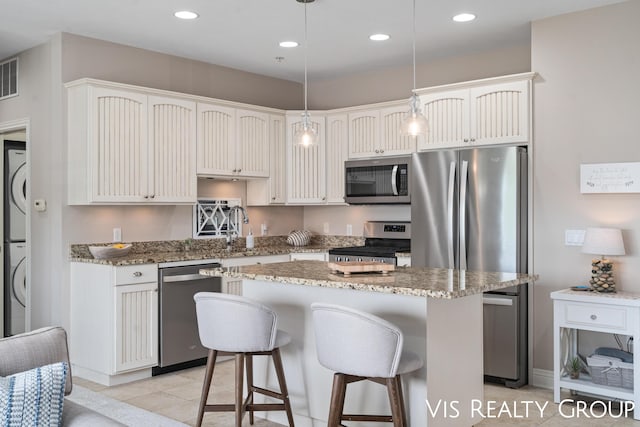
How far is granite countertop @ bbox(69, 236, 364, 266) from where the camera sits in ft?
15.2

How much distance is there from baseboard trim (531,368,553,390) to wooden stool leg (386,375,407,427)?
2029 mm

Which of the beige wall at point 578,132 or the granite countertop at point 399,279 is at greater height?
the beige wall at point 578,132

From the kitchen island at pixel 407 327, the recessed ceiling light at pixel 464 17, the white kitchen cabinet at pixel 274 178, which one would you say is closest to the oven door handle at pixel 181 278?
the kitchen island at pixel 407 327

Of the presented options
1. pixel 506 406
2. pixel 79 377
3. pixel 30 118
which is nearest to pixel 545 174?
pixel 506 406

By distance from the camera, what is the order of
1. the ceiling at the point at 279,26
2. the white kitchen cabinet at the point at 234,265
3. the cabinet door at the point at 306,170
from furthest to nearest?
the cabinet door at the point at 306,170, the white kitchen cabinet at the point at 234,265, the ceiling at the point at 279,26

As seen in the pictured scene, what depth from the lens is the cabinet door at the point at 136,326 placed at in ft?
14.5

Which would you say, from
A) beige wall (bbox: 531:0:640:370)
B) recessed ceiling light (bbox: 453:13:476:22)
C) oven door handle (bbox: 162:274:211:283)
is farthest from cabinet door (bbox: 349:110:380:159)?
oven door handle (bbox: 162:274:211:283)

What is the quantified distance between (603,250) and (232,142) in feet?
10.6

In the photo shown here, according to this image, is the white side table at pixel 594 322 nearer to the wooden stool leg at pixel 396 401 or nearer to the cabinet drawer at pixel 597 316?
the cabinet drawer at pixel 597 316

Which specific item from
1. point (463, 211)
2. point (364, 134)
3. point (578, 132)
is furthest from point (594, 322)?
point (364, 134)

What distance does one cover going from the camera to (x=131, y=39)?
4906mm

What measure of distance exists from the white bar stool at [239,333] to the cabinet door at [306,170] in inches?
113

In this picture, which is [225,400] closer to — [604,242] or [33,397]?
[33,397]

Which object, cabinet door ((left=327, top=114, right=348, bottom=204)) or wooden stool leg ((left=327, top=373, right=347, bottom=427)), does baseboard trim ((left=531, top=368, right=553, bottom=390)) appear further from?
cabinet door ((left=327, top=114, right=348, bottom=204))
